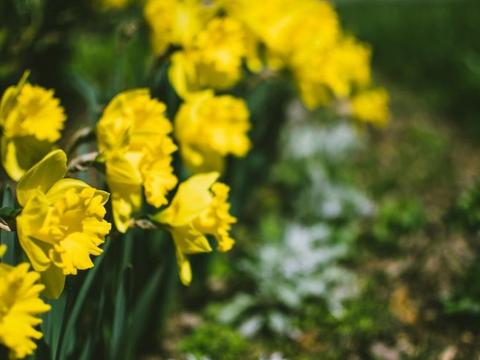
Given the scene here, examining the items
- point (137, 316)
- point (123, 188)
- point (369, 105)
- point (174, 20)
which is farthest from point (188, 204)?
point (369, 105)

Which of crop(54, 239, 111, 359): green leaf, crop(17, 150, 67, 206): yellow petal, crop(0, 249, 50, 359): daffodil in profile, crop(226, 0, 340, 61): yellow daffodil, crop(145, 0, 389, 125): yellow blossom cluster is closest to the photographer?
crop(0, 249, 50, 359): daffodil in profile

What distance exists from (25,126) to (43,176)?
259mm

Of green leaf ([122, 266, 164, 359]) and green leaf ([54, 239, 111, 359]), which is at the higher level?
green leaf ([54, 239, 111, 359])

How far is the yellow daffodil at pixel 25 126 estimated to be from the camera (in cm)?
141

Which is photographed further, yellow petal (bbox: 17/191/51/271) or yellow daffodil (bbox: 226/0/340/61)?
yellow daffodil (bbox: 226/0/340/61)

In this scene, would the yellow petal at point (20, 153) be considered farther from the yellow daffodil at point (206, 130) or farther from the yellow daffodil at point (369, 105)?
the yellow daffodil at point (369, 105)

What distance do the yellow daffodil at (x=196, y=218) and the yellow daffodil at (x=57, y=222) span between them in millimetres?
245

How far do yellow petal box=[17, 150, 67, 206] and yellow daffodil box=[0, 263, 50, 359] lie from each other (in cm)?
18

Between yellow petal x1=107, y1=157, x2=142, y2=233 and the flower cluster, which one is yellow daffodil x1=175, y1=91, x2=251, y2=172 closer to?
the flower cluster

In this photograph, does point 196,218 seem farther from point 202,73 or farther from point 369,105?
point 369,105

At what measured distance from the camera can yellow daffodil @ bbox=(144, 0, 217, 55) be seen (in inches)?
73.7

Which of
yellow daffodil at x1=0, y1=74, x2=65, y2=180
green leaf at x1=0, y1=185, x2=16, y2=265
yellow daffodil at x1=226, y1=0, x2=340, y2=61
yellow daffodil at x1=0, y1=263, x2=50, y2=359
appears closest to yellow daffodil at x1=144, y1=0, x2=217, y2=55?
yellow daffodil at x1=226, y1=0, x2=340, y2=61

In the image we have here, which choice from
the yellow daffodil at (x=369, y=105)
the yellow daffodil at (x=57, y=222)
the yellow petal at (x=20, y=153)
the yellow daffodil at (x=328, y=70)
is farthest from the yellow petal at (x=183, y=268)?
the yellow daffodil at (x=369, y=105)

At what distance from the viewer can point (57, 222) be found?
3.73 feet
